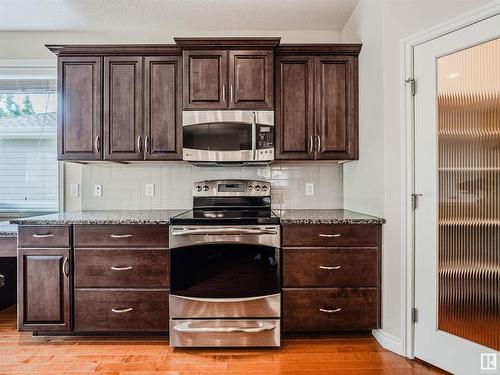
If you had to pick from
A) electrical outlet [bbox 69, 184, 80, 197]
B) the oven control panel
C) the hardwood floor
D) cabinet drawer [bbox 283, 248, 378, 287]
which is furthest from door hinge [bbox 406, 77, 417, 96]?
electrical outlet [bbox 69, 184, 80, 197]

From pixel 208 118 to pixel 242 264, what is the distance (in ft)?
3.75

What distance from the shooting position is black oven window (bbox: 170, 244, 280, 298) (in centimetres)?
211

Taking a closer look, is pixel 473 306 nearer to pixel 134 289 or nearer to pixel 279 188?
pixel 279 188

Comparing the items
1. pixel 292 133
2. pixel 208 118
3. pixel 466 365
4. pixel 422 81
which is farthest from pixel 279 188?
pixel 466 365

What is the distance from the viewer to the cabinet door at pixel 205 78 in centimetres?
238

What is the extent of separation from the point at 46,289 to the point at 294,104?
7.57 ft

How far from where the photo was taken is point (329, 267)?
214cm

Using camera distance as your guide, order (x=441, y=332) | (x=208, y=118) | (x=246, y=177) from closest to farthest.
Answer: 1. (x=441, y=332)
2. (x=208, y=118)
3. (x=246, y=177)

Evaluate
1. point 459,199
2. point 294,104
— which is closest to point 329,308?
point 459,199

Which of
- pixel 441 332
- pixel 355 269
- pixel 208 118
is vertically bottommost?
pixel 441 332

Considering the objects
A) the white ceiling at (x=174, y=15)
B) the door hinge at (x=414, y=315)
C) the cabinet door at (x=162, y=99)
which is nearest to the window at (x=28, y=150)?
the white ceiling at (x=174, y=15)

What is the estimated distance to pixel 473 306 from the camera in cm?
181

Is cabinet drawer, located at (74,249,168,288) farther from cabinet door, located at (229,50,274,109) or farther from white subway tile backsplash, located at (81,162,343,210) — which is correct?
cabinet door, located at (229,50,274,109)

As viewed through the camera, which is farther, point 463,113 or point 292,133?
→ point 292,133
